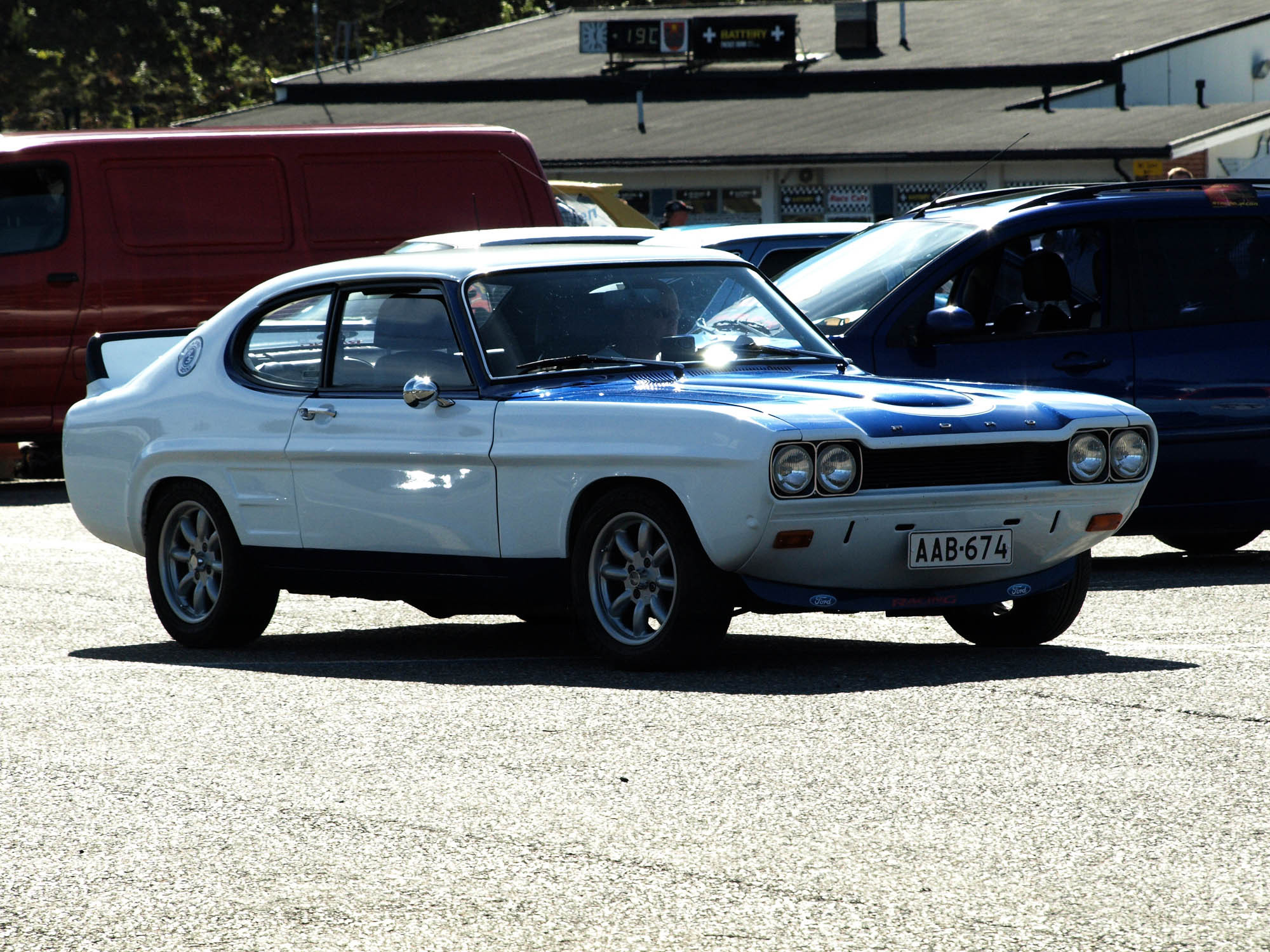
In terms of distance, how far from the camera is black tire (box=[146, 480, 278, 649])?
875 centimetres

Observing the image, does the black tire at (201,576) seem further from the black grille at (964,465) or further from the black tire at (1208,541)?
the black tire at (1208,541)

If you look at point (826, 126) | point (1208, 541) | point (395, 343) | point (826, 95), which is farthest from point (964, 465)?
point (826, 95)

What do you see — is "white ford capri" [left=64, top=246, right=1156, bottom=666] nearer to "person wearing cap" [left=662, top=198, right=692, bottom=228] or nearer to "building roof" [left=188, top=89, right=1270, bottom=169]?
"person wearing cap" [left=662, top=198, right=692, bottom=228]

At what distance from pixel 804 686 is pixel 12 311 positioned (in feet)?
33.6

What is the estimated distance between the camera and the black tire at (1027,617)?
8008 mm

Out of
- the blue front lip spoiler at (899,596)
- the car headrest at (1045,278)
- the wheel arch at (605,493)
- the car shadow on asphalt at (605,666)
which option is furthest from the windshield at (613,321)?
the car headrest at (1045,278)

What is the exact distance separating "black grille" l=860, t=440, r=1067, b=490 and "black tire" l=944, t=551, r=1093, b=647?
49cm

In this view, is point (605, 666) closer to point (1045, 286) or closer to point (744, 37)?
point (1045, 286)

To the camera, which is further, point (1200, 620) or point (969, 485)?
point (1200, 620)

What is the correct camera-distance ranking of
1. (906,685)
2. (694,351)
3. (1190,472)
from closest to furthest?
(906,685), (694,351), (1190,472)

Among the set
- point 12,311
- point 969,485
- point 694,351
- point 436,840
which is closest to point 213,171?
point 12,311

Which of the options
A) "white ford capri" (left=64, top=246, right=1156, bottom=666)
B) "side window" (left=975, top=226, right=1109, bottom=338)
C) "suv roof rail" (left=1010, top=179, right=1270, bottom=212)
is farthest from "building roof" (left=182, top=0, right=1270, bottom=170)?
"white ford capri" (left=64, top=246, right=1156, bottom=666)

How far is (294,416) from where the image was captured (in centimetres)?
855

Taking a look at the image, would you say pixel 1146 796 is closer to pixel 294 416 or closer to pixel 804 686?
pixel 804 686
